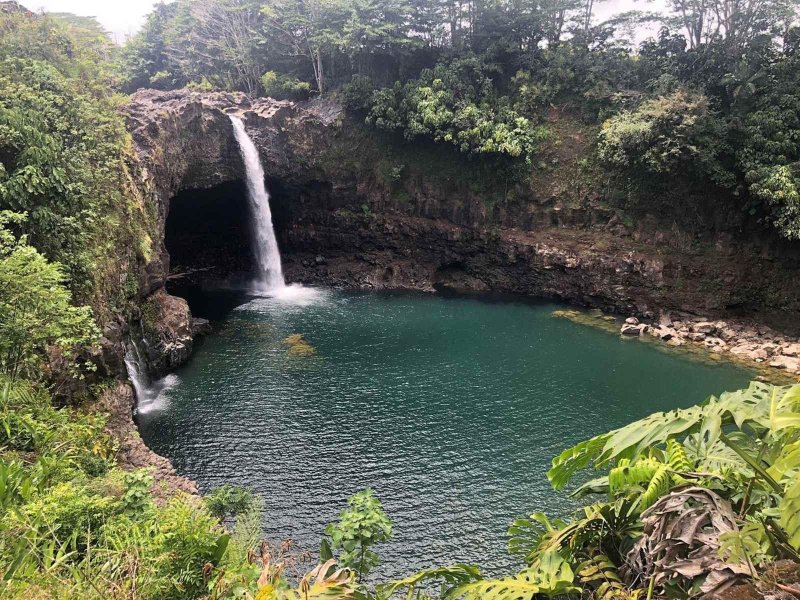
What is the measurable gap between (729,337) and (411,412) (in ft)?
52.2

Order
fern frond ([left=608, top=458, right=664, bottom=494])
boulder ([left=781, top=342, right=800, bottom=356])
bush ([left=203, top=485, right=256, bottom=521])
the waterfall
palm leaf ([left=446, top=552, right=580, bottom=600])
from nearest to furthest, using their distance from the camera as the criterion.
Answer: palm leaf ([left=446, top=552, right=580, bottom=600]) → fern frond ([left=608, top=458, right=664, bottom=494]) → bush ([left=203, top=485, right=256, bottom=521]) → the waterfall → boulder ([left=781, top=342, right=800, bottom=356])

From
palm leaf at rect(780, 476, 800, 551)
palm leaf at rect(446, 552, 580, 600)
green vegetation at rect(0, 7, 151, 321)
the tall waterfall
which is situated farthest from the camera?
the tall waterfall

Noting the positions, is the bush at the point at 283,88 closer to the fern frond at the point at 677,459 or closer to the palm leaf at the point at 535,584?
the fern frond at the point at 677,459

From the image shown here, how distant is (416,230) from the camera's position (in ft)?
102

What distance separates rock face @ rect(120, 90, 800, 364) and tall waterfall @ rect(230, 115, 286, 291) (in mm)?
611

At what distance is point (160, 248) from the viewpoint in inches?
808

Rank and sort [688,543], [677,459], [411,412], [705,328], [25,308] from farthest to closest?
[705,328] → [411,412] → [25,308] → [677,459] → [688,543]

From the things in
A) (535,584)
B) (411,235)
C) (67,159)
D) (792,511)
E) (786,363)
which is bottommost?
(786,363)

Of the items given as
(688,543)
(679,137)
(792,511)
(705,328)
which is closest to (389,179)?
(679,137)

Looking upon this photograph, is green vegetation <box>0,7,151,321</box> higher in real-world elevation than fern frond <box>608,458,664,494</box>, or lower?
higher

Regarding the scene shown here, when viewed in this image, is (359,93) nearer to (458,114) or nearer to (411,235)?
(458,114)

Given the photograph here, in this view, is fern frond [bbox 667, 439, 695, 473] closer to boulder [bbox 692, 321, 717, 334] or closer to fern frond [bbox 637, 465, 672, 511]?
fern frond [bbox 637, 465, 672, 511]

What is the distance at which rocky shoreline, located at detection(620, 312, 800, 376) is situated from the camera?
806 inches

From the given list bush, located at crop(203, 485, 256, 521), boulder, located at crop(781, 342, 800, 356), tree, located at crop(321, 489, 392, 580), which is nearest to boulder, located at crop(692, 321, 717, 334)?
boulder, located at crop(781, 342, 800, 356)
